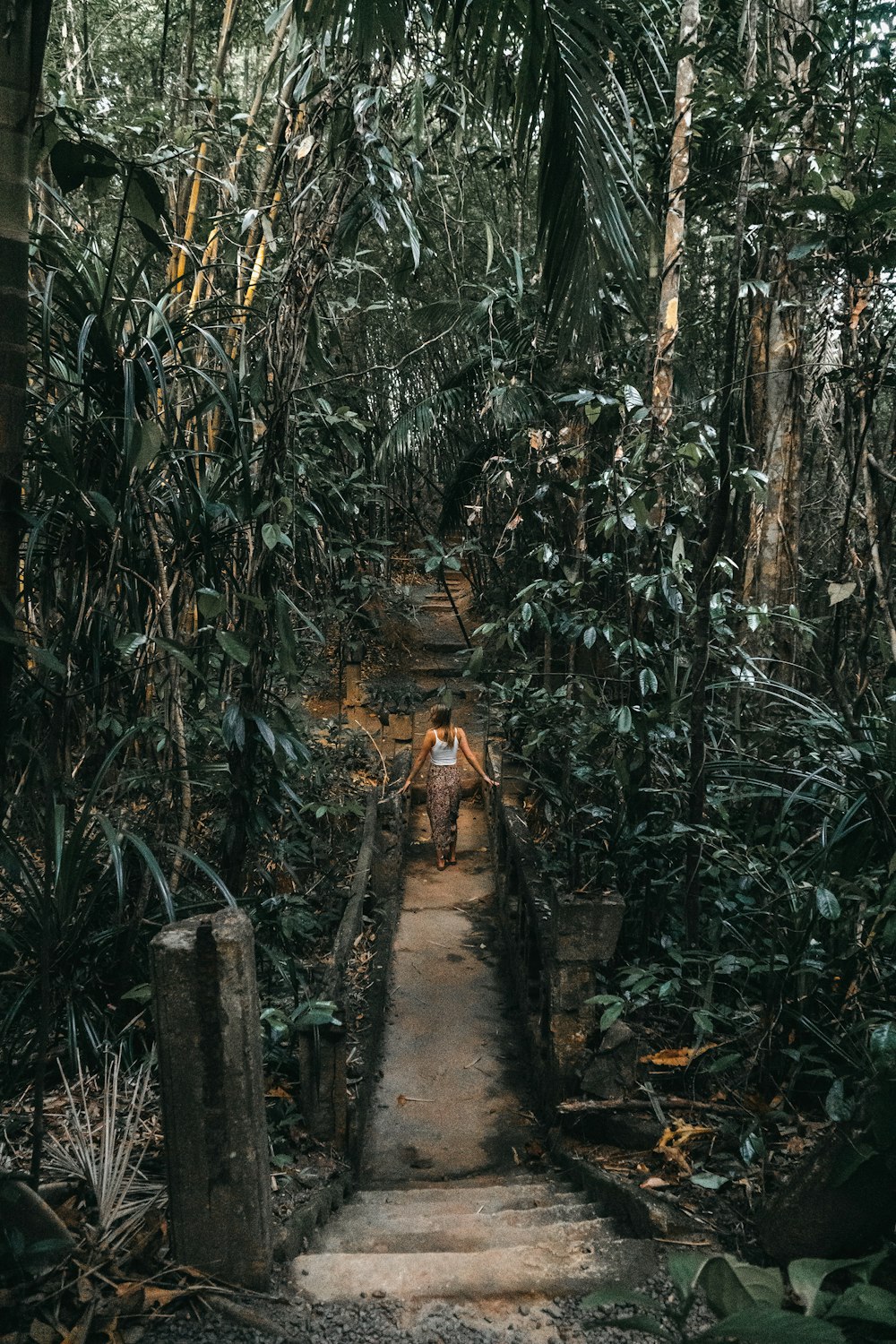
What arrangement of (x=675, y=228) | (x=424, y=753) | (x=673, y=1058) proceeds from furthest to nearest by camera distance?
(x=424, y=753) → (x=675, y=228) → (x=673, y=1058)

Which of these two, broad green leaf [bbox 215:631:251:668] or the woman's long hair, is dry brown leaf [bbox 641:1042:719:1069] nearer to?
broad green leaf [bbox 215:631:251:668]

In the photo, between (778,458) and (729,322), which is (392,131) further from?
(778,458)

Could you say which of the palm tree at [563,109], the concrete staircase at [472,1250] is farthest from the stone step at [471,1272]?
the palm tree at [563,109]

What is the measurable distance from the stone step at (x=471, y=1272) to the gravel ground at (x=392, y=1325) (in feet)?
0.16

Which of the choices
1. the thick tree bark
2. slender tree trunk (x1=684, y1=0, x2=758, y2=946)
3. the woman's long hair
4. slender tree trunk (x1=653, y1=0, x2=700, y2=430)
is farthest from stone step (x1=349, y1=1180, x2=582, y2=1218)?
the woman's long hair

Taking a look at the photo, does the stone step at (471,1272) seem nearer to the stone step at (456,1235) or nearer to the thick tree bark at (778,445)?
the stone step at (456,1235)

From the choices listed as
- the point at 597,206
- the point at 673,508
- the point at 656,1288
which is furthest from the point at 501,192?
the point at 656,1288

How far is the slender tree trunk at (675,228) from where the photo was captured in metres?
4.34

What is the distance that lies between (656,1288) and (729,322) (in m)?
2.66

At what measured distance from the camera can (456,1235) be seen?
2.77 m

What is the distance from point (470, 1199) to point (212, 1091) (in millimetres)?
1799

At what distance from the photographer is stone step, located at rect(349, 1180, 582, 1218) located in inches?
127

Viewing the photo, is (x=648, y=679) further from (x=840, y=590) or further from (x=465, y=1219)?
(x=465, y=1219)

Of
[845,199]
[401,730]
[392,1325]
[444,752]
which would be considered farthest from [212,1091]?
[401,730]
